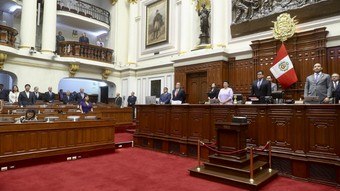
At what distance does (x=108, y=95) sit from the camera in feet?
45.3

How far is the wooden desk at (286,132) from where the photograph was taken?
12.1 feet

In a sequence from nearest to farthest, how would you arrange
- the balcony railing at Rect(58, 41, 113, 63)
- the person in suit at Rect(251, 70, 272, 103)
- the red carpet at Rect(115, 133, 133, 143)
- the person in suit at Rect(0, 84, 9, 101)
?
the person in suit at Rect(251, 70, 272, 103), the red carpet at Rect(115, 133, 133, 143), the person in suit at Rect(0, 84, 9, 101), the balcony railing at Rect(58, 41, 113, 63)

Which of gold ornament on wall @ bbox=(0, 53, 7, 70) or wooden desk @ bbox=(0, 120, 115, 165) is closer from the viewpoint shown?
wooden desk @ bbox=(0, 120, 115, 165)

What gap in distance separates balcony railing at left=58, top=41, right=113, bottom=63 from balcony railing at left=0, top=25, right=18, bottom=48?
209 cm

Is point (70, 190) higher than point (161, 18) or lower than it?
lower

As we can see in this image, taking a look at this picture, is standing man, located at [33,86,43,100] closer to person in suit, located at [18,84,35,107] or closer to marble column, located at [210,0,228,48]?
person in suit, located at [18,84,35,107]

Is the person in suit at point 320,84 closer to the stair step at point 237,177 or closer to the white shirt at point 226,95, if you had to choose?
the white shirt at point 226,95

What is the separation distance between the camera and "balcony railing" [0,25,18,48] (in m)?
8.96

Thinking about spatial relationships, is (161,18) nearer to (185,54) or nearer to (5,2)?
(185,54)

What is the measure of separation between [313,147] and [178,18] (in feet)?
26.3

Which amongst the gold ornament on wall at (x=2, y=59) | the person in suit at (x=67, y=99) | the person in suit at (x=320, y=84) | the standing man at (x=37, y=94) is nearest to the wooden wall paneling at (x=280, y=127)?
the person in suit at (x=320, y=84)

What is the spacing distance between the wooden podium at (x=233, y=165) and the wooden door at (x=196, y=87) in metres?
4.80

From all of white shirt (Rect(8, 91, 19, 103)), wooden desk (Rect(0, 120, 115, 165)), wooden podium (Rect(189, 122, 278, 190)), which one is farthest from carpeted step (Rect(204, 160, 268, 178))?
white shirt (Rect(8, 91, 19, 103))

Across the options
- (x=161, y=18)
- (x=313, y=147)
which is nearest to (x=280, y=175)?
(x=313, y=147)
